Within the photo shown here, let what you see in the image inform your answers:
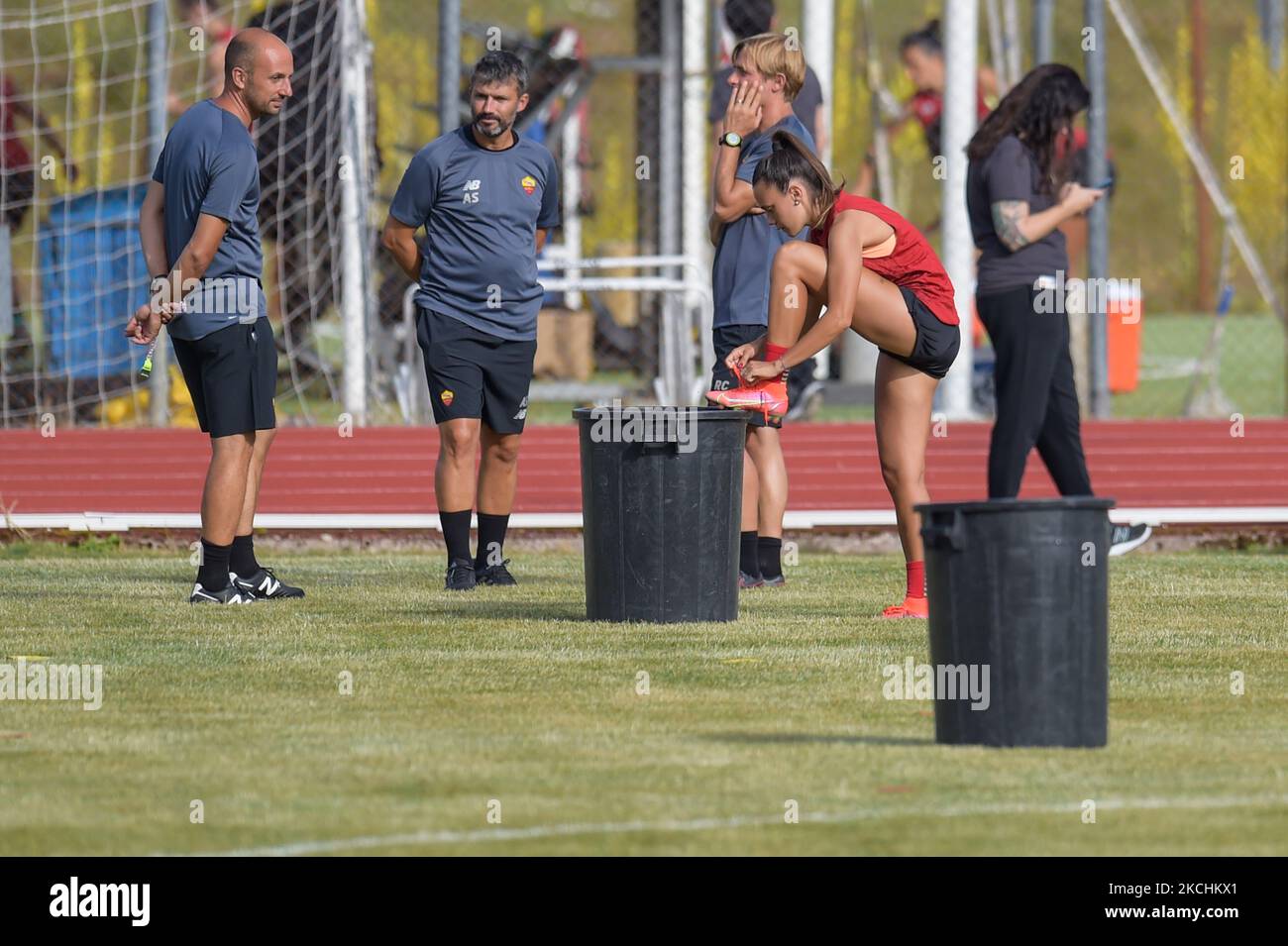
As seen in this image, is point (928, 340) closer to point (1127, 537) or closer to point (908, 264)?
point (908, 264)

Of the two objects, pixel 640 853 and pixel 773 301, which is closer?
pixel 640 853

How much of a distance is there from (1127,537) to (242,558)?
414 centimetres

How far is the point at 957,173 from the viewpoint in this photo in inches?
548

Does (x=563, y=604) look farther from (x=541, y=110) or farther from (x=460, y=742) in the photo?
(x=541, y=110)

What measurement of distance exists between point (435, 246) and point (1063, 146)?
2596 millimetres

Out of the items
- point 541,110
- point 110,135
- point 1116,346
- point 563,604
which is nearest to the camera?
point 563,604

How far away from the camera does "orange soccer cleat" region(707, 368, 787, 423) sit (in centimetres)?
788

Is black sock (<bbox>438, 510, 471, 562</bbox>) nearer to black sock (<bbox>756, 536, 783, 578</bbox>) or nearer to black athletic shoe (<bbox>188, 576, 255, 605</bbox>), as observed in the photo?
black athletic shoe (<bbox>188, 576, 255, 605</bbox>)

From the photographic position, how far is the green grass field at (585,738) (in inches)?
185

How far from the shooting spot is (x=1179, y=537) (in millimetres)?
11977

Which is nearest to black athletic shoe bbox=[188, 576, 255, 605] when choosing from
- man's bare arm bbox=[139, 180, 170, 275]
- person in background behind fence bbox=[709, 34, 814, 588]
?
man's bare arm bbox=[139, 180, 170, 275]

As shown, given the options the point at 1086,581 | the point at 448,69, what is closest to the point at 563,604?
the point at 1086,581

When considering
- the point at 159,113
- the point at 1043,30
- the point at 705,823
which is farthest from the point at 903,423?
the point at 159,113

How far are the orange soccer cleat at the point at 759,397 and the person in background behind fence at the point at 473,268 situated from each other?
5.06 feet
